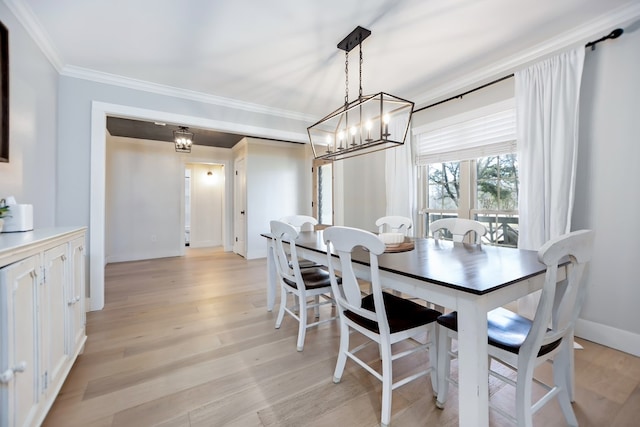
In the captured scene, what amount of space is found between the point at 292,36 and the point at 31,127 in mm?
2187

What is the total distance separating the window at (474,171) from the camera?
2.64m

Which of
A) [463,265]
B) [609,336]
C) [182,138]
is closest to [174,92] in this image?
[182,138]

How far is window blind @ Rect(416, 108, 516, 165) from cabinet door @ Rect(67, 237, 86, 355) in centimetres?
348

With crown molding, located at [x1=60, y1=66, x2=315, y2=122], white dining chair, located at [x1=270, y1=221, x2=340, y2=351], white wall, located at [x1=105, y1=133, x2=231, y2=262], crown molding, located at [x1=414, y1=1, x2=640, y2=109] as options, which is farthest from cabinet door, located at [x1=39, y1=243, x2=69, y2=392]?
white wall, located at [x1=105, y1=133, x2=231, y2=262]

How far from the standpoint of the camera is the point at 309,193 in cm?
577

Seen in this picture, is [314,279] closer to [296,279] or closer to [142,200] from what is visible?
[296,279]

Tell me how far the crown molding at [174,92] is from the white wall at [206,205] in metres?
3.45

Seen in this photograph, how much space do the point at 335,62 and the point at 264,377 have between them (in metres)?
2.74

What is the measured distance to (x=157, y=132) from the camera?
15.9 ft

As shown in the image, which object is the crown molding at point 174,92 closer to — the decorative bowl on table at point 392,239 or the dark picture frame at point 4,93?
the dark picture frame at point 4,93

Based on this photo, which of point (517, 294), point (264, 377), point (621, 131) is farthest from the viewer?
point (621, 131)

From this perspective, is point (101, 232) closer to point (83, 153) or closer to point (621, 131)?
point (83, 153)

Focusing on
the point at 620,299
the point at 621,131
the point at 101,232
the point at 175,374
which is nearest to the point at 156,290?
the point at 101,232

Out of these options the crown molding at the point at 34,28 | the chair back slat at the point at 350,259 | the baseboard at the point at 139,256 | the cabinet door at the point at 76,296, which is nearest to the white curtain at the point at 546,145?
the chair back slat at the point at 350,259
